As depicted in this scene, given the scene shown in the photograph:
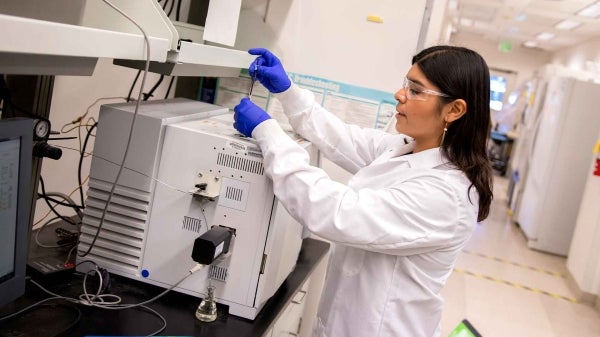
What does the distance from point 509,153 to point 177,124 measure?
974 cm

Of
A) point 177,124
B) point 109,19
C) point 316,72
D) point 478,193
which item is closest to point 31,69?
point 109,19

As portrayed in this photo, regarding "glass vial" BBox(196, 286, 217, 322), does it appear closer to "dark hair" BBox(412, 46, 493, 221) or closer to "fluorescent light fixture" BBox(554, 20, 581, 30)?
"dark hair" BBox(412, 46, 493, 221)

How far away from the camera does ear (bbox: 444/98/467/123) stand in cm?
130

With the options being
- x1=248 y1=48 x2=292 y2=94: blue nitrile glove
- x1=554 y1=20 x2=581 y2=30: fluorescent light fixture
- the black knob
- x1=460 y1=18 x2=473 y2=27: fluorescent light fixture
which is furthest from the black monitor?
x1=460 y1=18 x2=473 y2=27: fluorescent light fixture

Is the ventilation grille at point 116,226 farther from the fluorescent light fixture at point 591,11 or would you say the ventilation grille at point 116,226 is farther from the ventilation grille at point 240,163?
the fluorescent light fixture at point 591,11

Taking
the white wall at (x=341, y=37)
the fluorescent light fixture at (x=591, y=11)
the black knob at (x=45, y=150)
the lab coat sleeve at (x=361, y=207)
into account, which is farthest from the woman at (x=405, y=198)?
the fluorescent light fixture at (x=591, y=11)

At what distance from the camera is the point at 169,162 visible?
4.29ft

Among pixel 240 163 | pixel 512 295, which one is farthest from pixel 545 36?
pixel 240 163

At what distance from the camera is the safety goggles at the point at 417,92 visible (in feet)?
4.31

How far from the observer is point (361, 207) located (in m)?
1.21

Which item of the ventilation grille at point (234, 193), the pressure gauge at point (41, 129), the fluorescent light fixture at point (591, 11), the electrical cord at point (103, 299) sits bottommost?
the electrical cord at point (103, 299)

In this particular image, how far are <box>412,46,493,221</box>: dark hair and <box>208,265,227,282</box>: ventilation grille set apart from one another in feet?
2.04

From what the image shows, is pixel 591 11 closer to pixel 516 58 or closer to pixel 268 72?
pixel 268 72

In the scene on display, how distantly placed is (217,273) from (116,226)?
0.92 feet
